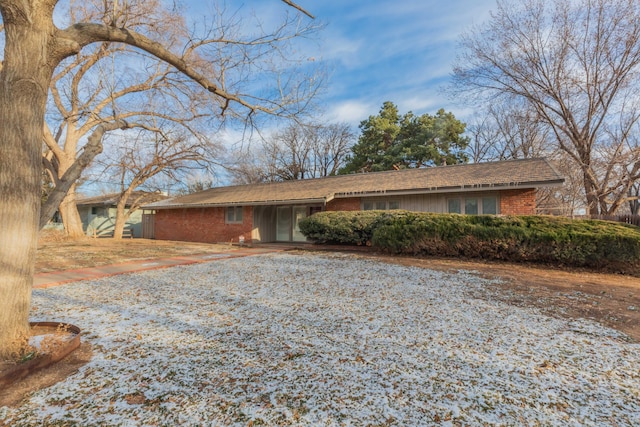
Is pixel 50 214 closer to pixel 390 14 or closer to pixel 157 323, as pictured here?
pixel 157 323

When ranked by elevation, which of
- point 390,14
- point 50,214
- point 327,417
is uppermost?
point 390,14

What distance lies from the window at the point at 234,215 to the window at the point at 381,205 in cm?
664

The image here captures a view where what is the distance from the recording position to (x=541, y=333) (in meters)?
3.51

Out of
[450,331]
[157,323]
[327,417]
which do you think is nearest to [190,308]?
[157,323]

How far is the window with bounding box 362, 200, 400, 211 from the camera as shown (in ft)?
42.9

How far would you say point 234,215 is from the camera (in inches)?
645

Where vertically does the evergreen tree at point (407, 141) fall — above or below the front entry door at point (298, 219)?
above

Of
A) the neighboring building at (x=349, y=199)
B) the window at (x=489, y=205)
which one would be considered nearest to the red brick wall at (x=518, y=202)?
the neighboring building at (x=349, y=199)

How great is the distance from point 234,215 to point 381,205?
7.78 meters

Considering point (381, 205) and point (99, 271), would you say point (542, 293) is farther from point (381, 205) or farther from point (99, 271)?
point (99, 271)

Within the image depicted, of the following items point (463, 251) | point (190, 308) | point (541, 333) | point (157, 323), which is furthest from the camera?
point (463, 251)

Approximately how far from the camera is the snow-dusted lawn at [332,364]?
2107 mm

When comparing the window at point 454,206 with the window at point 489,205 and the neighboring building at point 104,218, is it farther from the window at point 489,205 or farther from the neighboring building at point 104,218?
the neighboring building at point 104,218

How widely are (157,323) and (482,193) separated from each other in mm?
11292
